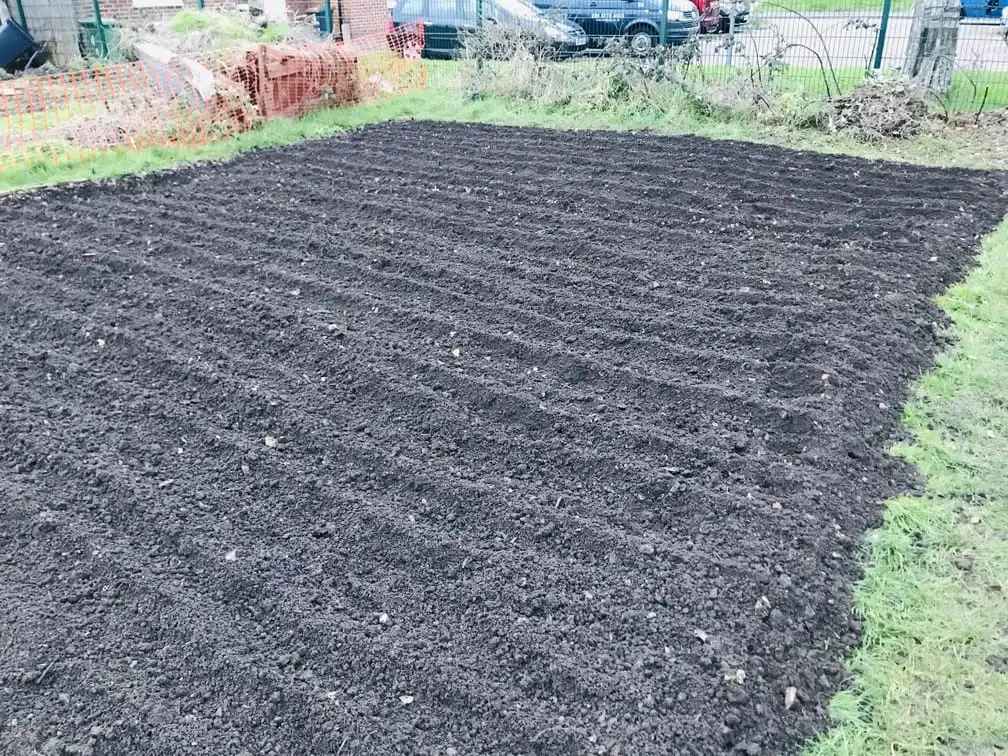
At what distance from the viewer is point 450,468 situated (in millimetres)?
3154

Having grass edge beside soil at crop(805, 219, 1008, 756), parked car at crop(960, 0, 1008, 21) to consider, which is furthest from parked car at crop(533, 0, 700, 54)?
grass edge beside soil at crop(805, 219, 1008, 756)

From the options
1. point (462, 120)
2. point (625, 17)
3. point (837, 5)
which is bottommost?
point (462, 120)

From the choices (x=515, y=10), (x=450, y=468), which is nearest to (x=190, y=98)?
(x=515, y=10)

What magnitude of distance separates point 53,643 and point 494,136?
6.96 meters

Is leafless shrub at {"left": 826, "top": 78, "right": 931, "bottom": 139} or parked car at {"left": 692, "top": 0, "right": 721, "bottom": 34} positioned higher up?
parked car at {"left": 692, "top": 0, "right": 721, "bottom": 34}

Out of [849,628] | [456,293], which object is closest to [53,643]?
[849,628]

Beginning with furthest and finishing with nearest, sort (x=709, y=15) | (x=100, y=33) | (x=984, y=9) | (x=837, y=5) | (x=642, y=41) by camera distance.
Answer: (x=100, y=33) → (x=709, y=15) → (x=642, y=41) → (x=837, y=5) → (x=984, y=9)

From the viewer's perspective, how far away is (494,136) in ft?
27.8

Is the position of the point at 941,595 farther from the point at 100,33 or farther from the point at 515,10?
the point at 100,33

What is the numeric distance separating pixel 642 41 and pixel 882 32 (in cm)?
272

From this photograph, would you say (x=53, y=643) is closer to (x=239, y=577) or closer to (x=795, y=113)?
(x=239, y=577)

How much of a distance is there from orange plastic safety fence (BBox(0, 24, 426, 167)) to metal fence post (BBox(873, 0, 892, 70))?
19.3ft

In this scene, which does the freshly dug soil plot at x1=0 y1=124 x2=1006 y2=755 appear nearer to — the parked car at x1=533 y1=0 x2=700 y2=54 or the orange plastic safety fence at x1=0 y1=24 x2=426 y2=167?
the orange plastic safety fence at x1=0 y1=24 x2=426 y2=167

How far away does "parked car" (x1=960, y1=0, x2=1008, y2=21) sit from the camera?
931cm
